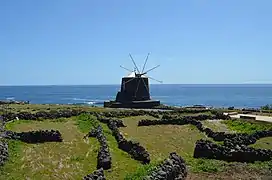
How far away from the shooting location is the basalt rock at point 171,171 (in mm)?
19766

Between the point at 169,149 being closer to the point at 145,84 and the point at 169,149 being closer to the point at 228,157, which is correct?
the point at 228,157

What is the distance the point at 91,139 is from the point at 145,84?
155 ft

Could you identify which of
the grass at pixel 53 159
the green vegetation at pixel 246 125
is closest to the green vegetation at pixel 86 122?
the grass at pixel 53 159

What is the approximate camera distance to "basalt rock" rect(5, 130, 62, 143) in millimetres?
30567

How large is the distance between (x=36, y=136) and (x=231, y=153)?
1463 centimetres

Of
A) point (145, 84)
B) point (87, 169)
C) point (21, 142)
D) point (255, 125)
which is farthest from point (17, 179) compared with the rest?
point (145, 84)

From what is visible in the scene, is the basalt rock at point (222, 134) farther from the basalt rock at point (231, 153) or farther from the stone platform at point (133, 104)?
the stone platform at point (133, 104)

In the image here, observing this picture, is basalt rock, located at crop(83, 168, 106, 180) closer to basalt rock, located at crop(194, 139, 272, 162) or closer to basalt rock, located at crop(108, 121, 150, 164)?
basalt rock, located at crop(108, 121, 150, 164)

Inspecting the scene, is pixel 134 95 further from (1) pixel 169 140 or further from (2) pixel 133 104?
(1) pixel 169 140

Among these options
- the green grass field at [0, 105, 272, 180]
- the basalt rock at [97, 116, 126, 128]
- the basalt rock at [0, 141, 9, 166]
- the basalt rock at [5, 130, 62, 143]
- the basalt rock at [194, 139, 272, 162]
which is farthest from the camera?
the basalt rock at [97, 116, 126, 128]

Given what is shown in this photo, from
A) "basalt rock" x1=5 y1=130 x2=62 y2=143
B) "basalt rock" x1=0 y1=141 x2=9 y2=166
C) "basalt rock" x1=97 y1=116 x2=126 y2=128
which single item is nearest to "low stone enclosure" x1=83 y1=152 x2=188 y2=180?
"basalt rock" x1=0 y1=141 x2=9 y2=166

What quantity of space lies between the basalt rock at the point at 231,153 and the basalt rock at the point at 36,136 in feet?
35.7

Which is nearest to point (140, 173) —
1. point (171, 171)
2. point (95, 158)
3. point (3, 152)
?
point (171, 171)

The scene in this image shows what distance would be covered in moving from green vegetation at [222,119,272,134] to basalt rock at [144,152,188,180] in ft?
59.5
